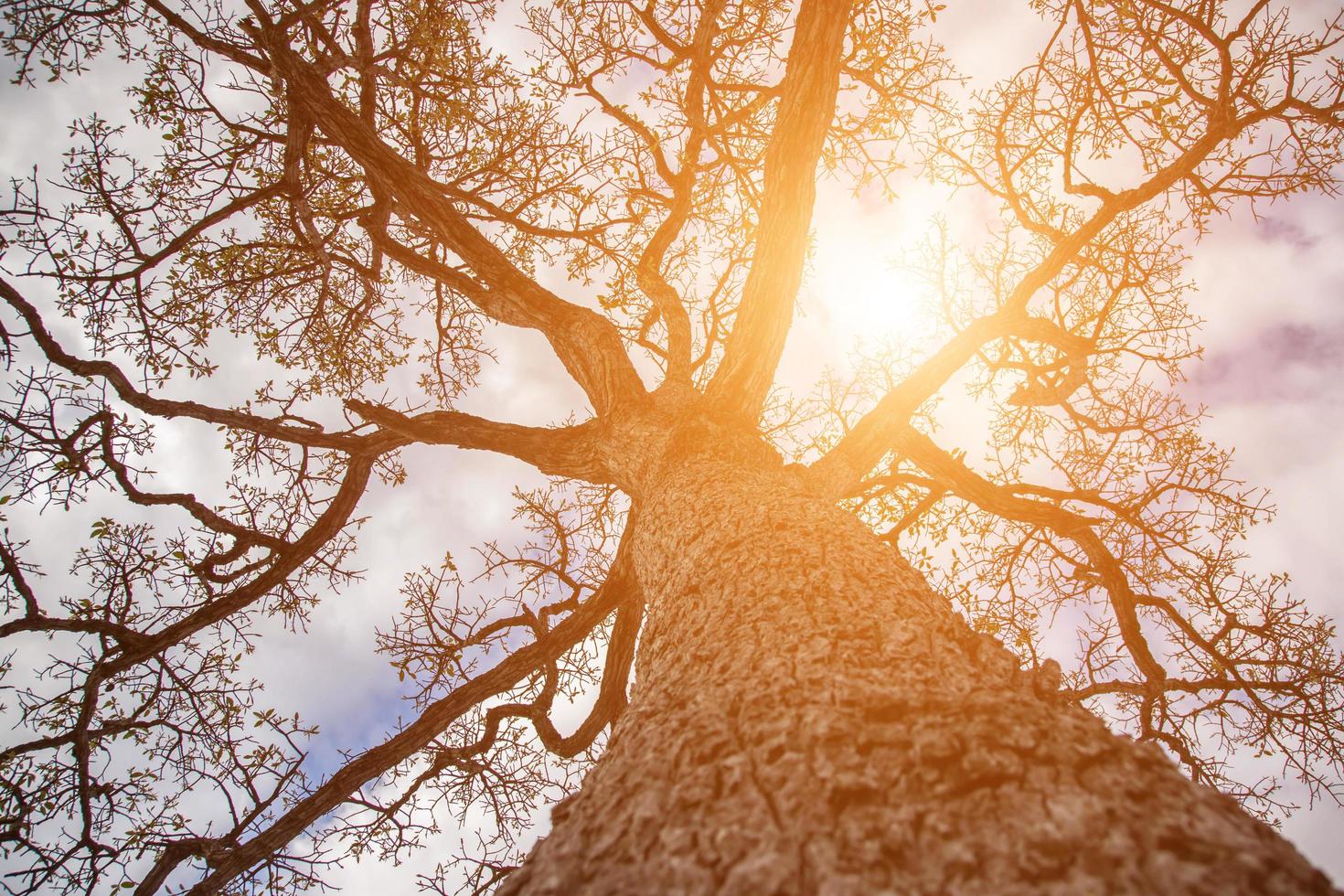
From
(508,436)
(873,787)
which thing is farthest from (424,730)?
(873,787)

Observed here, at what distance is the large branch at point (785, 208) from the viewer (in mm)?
4301

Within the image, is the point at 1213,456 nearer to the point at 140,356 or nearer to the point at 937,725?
the point at 937,725

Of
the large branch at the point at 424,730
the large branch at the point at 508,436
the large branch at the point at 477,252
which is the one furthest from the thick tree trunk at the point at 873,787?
the large branch at the point at 424,730

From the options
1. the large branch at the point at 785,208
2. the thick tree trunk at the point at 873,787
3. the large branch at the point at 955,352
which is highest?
the large branch at the point at 785,208

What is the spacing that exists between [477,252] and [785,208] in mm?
2469

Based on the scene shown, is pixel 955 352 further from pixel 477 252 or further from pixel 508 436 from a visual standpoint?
pixel 477 252

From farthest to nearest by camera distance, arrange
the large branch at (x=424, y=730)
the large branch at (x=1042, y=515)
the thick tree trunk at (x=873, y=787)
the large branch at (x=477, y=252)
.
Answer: the large branch at (x=1042, y=515)
the large branch at (x=477, y=252)
the large branch at (x=424, y=730)
the thick tree trunk at (x=873, y=787)

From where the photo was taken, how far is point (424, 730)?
4.98 meters

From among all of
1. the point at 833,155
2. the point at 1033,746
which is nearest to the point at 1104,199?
the point at 833,155

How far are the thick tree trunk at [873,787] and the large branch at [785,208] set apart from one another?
9.19 feet

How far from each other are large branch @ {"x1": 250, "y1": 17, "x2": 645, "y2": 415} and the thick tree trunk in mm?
2994

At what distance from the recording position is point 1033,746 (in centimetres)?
113

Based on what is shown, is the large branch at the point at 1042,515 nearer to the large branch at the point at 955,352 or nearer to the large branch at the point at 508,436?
the large branch at the point at 955,352

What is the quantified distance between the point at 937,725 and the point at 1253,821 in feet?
1.55
